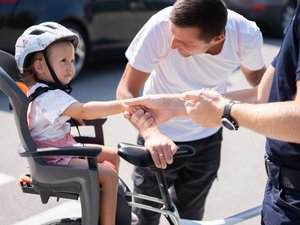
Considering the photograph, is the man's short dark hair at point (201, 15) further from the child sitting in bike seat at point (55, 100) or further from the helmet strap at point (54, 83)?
the helmet strap at point (54, 83)

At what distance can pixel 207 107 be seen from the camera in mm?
1949

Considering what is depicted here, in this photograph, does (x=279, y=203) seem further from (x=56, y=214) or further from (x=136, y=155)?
(x=56, y=214)

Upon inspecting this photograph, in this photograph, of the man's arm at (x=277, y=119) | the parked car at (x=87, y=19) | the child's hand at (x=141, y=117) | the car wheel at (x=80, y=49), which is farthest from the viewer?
the car wheel at (x=80, y=49)

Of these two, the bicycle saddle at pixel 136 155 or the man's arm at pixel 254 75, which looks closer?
the bicycle saddle at pixel 136 155

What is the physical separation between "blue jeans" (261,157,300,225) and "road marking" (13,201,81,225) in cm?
201

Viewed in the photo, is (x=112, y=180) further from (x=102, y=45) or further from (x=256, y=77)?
(x=102, y=45)

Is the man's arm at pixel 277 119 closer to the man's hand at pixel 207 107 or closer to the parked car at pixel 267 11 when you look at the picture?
the man's hand at pixel 207 107

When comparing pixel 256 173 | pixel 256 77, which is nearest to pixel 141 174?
pixel 256 77

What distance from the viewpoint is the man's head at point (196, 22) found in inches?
100

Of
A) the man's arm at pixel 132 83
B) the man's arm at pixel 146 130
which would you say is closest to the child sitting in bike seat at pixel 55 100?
the man's arm at pixel 146 130

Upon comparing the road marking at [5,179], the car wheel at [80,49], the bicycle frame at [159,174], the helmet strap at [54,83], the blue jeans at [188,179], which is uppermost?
the helmet strap at [54,83]

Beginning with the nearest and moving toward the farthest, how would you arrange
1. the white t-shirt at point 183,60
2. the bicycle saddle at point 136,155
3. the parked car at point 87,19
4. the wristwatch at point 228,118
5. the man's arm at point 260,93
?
the wristwatch at point 228,118, the bicycle saddle at point 136,155, the man's arm at point 260,93, the white t-shirt at point 183,60, the parked car at point 87,19

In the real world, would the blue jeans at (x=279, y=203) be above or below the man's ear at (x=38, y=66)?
below

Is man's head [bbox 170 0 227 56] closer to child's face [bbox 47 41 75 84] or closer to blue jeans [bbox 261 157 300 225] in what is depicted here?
child's face [bbox 47 41 75 84]
